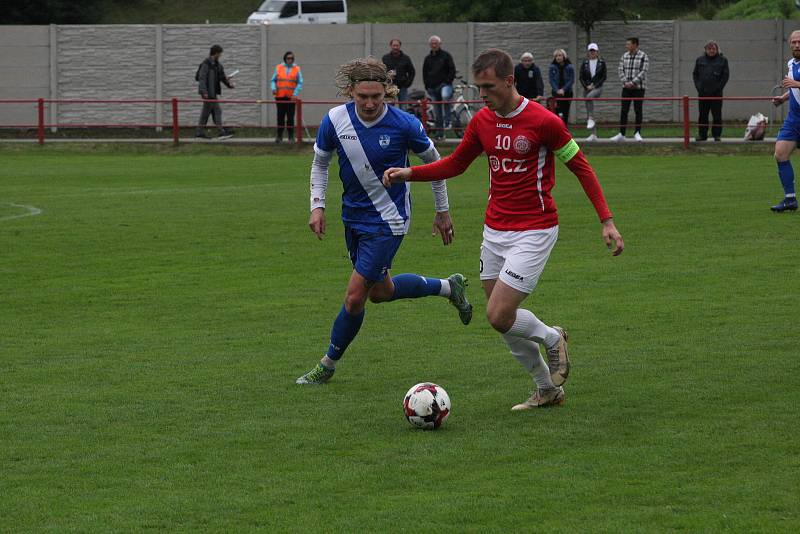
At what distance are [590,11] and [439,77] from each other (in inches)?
253

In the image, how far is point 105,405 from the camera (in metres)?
7.33

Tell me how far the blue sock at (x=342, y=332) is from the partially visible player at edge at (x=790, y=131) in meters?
8.67

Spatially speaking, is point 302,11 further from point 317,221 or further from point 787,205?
point 317,221

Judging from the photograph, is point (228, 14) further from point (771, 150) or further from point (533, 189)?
point (533, 189)

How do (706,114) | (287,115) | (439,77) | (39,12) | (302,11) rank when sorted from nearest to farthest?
(706,114), (439,77), (287,115), (302,11), (39,12)

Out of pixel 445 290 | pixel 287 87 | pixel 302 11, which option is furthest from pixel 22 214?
pixel 302 11

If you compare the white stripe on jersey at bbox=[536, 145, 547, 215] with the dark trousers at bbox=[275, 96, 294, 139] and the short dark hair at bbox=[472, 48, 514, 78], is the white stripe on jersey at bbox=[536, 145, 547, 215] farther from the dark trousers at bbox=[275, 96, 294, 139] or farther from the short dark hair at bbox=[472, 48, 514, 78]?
the dark trousers at bbox=[275, 96, 294, 139]

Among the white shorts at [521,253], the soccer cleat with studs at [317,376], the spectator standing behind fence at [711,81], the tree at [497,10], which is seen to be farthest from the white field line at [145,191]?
the tree at [497,10]

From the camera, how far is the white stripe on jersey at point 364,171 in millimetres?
7898

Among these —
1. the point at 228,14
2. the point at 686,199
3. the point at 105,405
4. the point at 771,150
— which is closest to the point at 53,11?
the point at 228,14

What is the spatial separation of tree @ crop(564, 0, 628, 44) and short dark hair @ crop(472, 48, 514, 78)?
25.0 metres

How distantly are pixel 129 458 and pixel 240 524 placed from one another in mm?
1217

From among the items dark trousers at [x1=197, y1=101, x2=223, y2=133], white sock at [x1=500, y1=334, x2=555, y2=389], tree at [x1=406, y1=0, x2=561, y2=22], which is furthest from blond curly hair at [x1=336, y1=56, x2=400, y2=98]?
tree at [x1=406, y1=0, x2=561, y2=22]

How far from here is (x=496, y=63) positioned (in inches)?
262
